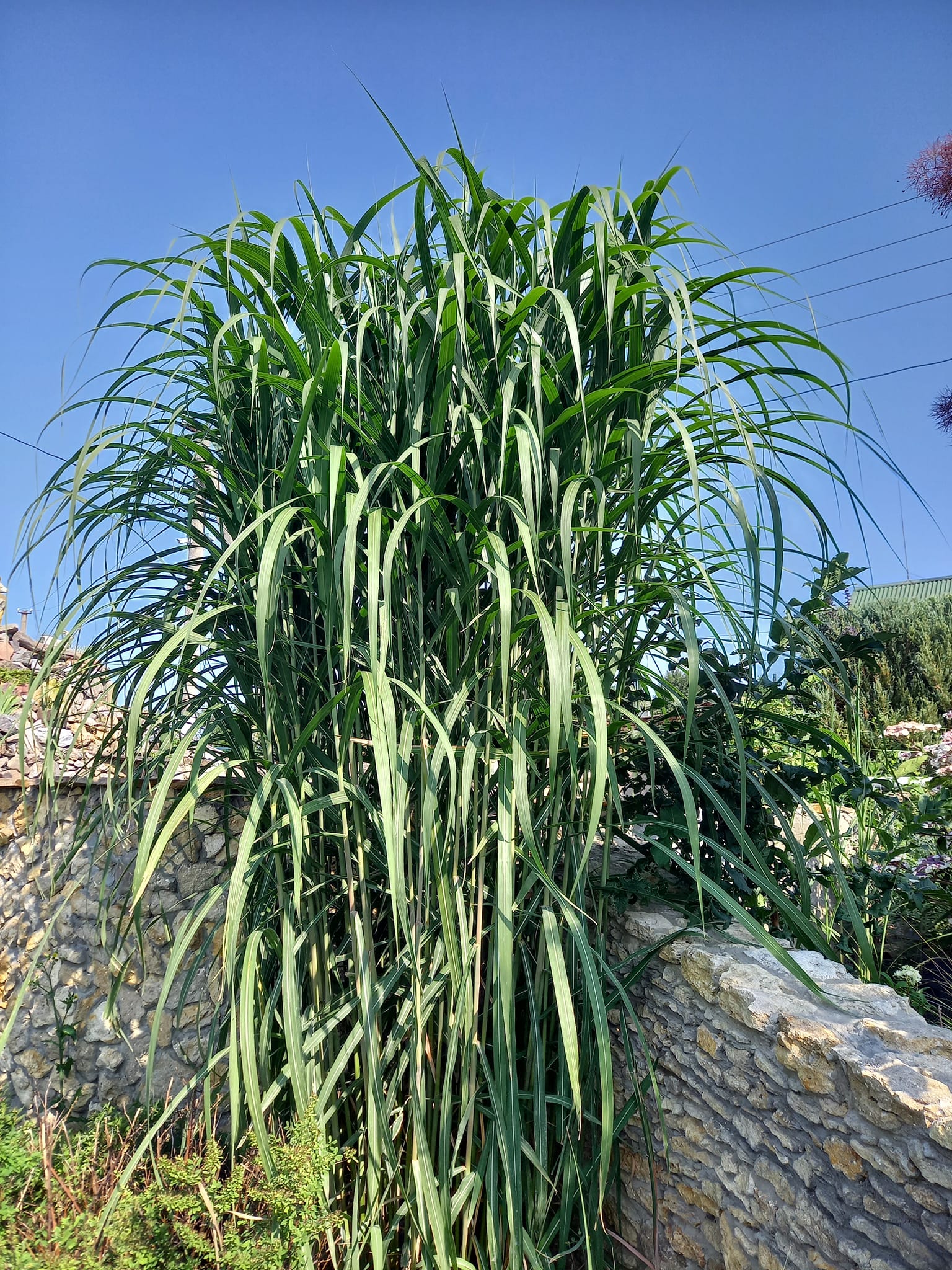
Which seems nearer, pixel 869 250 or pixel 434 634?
pixel 434 634

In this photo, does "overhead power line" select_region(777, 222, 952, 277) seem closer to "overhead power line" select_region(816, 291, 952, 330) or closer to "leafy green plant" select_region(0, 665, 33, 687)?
"overhead power line" select_region(816, 291, 952, 330)

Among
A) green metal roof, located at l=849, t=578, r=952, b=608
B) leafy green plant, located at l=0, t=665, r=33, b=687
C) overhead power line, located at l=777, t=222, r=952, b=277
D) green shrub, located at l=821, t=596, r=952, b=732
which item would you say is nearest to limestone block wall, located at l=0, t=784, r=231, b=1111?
leafy green plant, located at l=0, t=665, r=33, b=687

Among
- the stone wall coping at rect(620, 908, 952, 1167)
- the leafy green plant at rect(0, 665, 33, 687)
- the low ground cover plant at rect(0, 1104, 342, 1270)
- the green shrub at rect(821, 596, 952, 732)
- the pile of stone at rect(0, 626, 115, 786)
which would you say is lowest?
the low ground cover plant at rect(0, 1104, 342, 1270)

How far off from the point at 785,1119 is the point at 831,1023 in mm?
159

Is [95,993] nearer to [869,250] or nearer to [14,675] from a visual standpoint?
A: [14,675]

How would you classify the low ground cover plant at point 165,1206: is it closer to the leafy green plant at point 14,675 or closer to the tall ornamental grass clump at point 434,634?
the tall ornamental grass clump at point 434,634

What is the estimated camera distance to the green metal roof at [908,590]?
282 inches

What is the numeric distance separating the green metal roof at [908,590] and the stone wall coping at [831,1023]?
643cm

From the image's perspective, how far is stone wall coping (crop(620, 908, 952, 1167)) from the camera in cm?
87

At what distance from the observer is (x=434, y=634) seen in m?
1.28

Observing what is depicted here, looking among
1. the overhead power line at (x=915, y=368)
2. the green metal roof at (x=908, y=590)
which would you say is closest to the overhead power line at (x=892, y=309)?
the overhead power line at (x=915, y=368)

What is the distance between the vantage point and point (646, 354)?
1340mm

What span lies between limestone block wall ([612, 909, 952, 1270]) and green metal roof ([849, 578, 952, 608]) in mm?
6474

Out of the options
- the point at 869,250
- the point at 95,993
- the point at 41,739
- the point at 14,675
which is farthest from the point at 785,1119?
the point at 869,250
